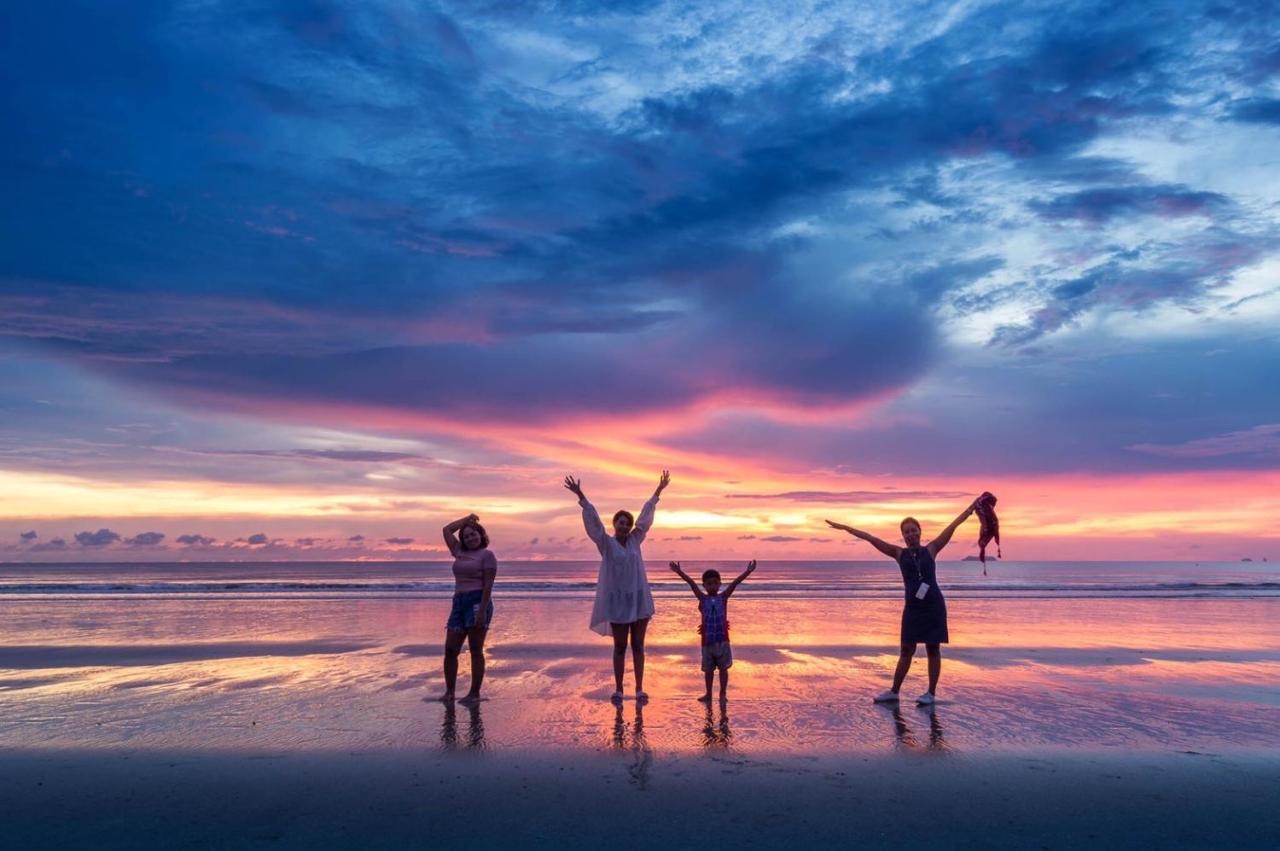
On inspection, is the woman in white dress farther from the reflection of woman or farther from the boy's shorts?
the reflection of woman

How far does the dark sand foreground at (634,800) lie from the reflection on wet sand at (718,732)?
368 mm

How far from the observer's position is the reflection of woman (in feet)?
32.4

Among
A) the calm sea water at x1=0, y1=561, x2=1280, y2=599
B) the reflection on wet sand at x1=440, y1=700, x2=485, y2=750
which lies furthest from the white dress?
the calm sea water at x1=0, y1=561, x2=1280, y2=599

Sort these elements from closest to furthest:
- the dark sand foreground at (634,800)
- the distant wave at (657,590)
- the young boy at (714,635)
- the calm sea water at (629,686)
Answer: the dark sand foreground at (634,800), the calm sea water at (629,686), the young boy at (714,635), the distant wave at (657,590)

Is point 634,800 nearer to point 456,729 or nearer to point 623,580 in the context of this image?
point 456,729

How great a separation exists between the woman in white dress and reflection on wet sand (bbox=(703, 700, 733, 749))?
136cm

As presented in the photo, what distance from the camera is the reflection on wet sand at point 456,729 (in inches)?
300

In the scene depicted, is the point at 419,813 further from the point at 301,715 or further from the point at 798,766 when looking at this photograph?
the point at 301,715

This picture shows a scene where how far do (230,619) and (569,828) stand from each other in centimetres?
2002

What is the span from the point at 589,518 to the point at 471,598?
1.86m

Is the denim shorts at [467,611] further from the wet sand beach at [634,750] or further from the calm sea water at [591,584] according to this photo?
the calm sea water at [591,584]

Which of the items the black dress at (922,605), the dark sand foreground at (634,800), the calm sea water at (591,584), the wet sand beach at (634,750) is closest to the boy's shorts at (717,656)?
the wet sand beach at (634,750)

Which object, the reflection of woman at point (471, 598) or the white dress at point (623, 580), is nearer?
the reflection of woman at point (471, 598)

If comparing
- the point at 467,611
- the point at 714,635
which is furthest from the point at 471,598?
the point at 714,635
